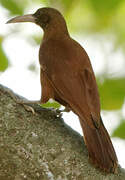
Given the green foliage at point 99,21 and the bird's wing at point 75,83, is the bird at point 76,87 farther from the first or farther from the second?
the green foliage at point 99,21

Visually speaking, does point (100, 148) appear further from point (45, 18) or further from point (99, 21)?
point (45, 18)

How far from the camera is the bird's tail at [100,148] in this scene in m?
2.62

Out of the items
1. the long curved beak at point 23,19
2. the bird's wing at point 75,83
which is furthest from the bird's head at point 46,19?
the bird's wing at point 75,83

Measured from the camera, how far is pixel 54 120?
2.94 m

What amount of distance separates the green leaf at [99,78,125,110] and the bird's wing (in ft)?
0.97

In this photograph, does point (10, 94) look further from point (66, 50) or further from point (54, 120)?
point (66, 50)

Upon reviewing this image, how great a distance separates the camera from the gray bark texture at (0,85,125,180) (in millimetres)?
2350

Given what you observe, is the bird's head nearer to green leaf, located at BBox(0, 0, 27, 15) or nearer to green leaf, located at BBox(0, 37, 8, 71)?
green leaf, located at BBox(0, 0, 27, 15)

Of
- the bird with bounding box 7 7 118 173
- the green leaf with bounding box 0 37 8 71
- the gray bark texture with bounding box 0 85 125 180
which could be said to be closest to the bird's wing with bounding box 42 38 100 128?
the bird with bounding box 7 7 118 173

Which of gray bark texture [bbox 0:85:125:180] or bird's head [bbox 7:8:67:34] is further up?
bird's head [bbox 7:8:67:34]

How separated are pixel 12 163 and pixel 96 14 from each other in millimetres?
1916

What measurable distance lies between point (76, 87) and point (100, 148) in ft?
1.75

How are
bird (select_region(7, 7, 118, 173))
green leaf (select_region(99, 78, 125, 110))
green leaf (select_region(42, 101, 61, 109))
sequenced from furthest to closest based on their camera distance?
green leaf (select_region(42, 101, 61, 109)), green leaf (select_region(99, 78, 125, 110)), bird (select_region(7, 7, 118, 173))

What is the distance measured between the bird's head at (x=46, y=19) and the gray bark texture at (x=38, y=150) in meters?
1.46
